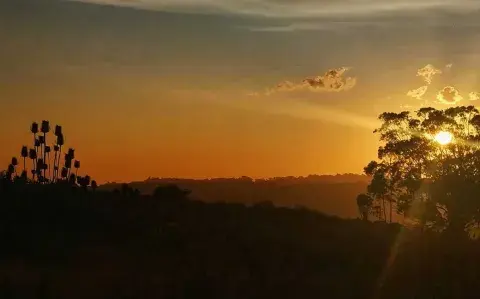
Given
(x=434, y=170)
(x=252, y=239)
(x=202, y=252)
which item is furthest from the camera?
(x=434, y=170)

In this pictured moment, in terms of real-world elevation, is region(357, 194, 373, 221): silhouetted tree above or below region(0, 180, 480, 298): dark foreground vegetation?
above

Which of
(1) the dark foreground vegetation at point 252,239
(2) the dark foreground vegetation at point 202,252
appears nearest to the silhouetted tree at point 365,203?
(1) the dark foreground vegetation at point 252,239

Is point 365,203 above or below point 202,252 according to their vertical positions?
above

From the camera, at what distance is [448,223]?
63562 mm

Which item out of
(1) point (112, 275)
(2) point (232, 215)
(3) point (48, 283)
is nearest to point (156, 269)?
(1) point (112, 275)

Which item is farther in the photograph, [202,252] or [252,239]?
[252,239]

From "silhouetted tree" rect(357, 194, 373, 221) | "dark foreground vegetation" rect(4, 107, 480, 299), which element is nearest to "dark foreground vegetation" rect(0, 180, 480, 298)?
"dark foreground vegetation" rect(4, 107, 480, 299)

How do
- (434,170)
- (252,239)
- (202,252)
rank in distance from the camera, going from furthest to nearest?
(434,170) → (252,239) → (202,252)

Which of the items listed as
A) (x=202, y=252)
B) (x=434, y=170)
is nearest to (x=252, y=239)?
(x=202, y=252)

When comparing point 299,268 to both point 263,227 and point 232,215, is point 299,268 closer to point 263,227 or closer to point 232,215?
point 263,227

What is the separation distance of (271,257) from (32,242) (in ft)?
41.7

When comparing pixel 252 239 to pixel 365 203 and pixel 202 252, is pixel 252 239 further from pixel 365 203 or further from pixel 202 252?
pixel 365 203

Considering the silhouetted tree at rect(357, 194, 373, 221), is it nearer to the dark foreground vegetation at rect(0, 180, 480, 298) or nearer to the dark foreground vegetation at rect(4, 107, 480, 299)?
the dark foreground vegetation at rect(4, 107, 480, 299)

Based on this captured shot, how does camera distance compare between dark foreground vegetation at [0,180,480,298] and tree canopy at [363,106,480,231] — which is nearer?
dark foreground vegetation at [0,180,480,298]
